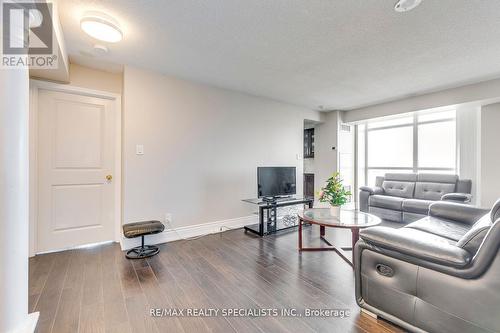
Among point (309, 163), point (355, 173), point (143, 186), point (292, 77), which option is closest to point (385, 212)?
point (355, 173)

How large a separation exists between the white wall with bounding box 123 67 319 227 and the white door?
16.8 inches

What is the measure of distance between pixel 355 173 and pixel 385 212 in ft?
5.49

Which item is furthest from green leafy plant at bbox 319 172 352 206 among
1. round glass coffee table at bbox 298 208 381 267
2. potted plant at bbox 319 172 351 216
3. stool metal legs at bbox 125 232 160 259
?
stool metal legs at bbox 125 232 160 259

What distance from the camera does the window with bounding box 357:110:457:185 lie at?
14.8 ft

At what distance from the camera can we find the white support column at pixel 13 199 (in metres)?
1.25

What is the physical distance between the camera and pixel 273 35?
2.16 m

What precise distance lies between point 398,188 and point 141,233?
472 centimetres

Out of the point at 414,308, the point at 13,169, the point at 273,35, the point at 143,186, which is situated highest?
the point at 273,35

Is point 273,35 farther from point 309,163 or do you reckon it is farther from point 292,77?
point 309,163

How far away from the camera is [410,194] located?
4.33 meters

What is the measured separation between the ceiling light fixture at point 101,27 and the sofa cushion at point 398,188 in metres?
5.12

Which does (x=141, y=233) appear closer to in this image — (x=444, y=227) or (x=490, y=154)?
(x=444, y=227)

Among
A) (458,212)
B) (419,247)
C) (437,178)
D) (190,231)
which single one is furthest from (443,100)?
(190,231)

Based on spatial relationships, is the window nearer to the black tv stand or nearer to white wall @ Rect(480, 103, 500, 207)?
white wall @ Rect(480, 103, 500, 207)
